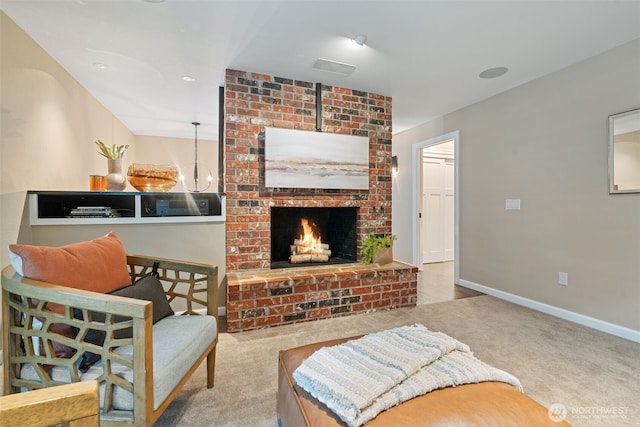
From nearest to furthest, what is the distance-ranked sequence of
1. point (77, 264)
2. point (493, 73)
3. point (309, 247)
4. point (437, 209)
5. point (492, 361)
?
point (77, 264) < point (492, 361) < point (493, 73) < point (309, 247) < point (437, 209)

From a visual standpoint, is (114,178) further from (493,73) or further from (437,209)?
(437,209)

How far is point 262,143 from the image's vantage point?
9.80ft

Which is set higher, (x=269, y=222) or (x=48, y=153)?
(x=48, y=153)

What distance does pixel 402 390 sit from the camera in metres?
1.01

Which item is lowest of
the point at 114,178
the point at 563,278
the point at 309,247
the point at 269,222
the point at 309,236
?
the point at 563,278

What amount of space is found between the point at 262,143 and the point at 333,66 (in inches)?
39.1

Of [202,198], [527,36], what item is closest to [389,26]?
[527,36]

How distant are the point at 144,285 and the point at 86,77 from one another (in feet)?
8.94

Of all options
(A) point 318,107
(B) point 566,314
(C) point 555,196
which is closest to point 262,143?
(A) point 318,107

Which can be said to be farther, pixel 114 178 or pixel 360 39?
pixel 114 178

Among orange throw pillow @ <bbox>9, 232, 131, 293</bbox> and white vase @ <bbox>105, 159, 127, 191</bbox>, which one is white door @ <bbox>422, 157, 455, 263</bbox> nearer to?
white vase @ <bbox>105, 159, 127, 191</bbox>

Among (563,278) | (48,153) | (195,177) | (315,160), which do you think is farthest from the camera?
(195,177)

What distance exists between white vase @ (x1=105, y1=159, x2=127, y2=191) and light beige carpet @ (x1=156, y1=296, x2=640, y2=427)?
1596 millimetres

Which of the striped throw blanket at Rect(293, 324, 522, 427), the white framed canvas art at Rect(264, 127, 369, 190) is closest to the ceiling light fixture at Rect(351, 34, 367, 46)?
the white framed canvas art at Rect(264, 127, 369, 190)
